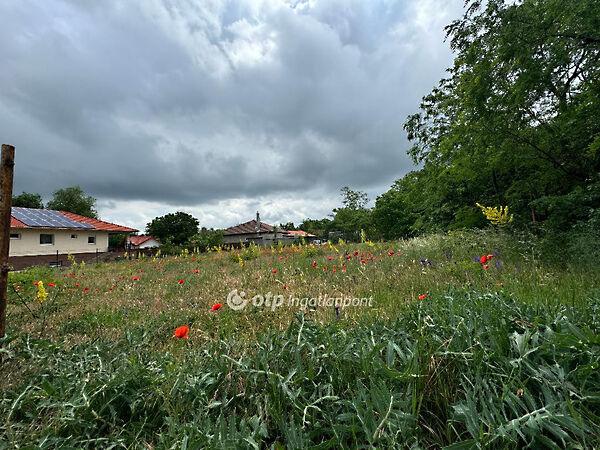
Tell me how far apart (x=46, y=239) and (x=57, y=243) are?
0.87 m

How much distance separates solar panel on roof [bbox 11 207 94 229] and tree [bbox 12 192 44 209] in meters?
27.1

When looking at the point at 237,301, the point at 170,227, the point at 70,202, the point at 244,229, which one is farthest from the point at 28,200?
the point at 237,301

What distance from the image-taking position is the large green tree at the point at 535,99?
5051 millimetres

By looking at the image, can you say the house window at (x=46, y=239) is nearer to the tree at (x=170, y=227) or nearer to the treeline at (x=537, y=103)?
the tree at (x=170, y=227)

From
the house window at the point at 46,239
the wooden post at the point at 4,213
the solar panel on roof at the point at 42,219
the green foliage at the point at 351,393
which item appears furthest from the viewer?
the house window at the point at 46,239

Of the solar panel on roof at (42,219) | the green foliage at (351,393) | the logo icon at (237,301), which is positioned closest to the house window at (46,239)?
the solar panel on roof at (42,219)

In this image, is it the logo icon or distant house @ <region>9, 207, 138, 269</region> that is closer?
the logo icon

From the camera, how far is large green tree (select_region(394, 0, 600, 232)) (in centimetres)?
505

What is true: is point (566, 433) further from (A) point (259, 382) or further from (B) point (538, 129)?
(B) point (538, 129)

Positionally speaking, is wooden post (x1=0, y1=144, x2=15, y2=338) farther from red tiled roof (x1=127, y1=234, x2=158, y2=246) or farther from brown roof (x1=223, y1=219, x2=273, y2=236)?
red tiled roof (x1=127, y1=234, x2=158, y2=246)

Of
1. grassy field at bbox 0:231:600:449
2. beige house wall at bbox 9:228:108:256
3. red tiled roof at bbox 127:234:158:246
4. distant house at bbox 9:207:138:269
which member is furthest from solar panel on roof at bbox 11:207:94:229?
grassy field at bbox 0:231:600:449

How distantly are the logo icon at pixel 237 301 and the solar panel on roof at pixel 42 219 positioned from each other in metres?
27.2

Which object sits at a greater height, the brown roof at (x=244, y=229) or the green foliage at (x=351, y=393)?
the brown roof at (x=244, y=229)

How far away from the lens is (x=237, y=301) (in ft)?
11.2
